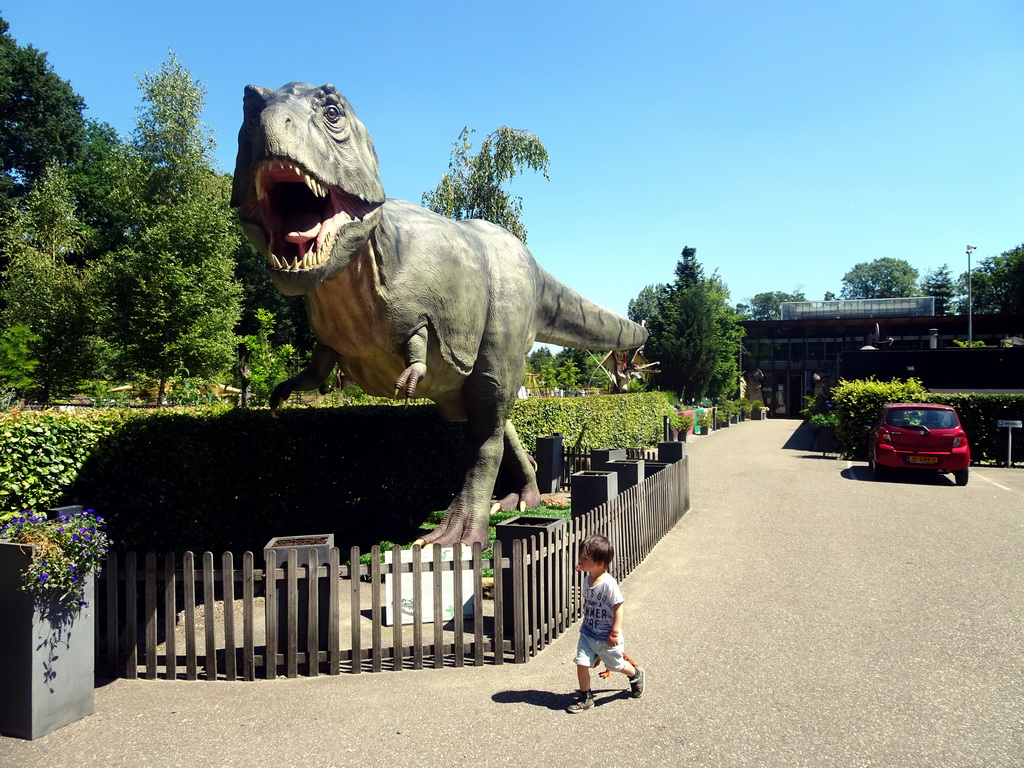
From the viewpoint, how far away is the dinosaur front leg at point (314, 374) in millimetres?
6770

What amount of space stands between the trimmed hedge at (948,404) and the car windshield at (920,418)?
328 cm

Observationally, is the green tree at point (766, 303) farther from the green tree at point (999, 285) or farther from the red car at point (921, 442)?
the red car at point (921, 442)

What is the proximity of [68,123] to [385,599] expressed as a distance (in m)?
38.0

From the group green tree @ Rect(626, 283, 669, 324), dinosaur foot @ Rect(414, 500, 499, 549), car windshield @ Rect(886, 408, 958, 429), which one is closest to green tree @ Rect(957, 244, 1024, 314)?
green tree @ Rect(626, 283, 669, 324)

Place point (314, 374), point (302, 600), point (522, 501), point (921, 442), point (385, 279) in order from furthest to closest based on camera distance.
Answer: point (921, 442) → point (522, 501) → point (314, 374) → point (385, 279) → point (302, 600)

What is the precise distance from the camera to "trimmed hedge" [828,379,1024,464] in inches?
687

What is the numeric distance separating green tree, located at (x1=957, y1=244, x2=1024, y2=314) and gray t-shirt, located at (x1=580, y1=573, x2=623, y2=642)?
6072 centimetres

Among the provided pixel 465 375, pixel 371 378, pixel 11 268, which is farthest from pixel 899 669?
pixel 11 268

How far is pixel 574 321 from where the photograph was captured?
32.4ft

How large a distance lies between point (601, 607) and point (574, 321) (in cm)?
615

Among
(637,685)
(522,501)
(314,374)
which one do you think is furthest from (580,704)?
(522,501)

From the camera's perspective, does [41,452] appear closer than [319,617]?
No

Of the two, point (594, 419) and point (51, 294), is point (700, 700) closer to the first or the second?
point (594, 419)

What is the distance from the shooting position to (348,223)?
5121mm
